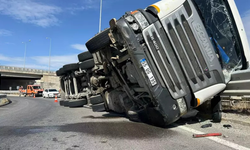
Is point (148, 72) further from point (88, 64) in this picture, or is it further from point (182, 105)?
point (88, 64)

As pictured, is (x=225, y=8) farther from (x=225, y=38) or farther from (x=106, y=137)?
(x=106, y=137)

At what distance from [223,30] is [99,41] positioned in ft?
8.81

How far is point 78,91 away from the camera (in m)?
10.2

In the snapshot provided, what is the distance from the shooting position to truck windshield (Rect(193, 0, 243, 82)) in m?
4.02

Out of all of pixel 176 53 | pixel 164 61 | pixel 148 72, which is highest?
pixel 176 53

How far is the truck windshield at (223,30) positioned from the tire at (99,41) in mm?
2012

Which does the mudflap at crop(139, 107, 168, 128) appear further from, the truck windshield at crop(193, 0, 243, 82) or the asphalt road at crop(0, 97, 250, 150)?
the truck windshield at crop(193, 0, 243, 82)

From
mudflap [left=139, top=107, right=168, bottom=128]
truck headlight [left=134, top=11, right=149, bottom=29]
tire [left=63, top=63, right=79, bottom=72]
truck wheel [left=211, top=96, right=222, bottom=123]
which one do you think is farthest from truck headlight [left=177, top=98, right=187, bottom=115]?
tire [left=63, top=63, right=79, bottom=72]

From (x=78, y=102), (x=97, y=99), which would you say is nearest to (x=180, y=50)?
(x=97, y=99)

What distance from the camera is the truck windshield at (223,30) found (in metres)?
4.02

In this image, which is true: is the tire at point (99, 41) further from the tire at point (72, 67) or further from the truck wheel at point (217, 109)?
the tire at point (72, 67)

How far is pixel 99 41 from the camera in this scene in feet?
15.5

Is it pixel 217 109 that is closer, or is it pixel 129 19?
pixel 129 19

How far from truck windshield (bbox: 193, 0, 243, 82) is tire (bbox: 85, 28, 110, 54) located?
201 cm
